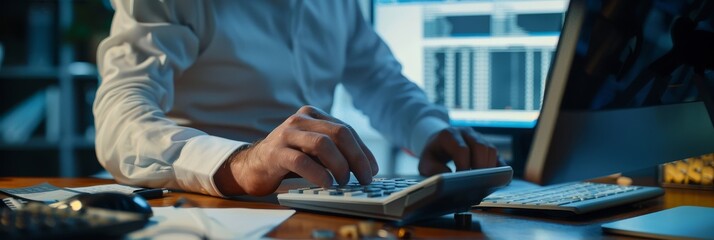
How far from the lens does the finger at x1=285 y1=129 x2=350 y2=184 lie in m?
0.76

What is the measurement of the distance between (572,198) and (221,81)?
646mm

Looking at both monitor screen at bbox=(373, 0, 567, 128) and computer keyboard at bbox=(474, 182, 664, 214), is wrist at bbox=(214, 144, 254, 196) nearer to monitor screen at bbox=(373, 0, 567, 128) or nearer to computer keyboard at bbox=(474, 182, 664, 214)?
computer keyboard at bbox=(474, 182, 664, 214)

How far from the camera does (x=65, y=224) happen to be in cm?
51

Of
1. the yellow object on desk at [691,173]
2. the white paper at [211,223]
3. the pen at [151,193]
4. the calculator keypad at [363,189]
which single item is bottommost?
the yellow object on desk at [691,173]

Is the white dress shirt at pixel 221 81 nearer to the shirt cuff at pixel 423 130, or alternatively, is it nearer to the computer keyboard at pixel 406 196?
the shirt cuff at pixel 423 130

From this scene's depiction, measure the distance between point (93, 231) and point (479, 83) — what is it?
106cm

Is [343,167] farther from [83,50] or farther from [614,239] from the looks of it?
[83,50]

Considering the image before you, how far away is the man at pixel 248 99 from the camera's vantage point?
0.81 meters

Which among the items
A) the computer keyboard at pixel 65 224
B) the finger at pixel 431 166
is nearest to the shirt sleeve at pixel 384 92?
the finger at pixel 431 166

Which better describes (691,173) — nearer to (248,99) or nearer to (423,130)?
(423,130)

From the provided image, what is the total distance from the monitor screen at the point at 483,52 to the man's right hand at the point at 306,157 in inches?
26.7

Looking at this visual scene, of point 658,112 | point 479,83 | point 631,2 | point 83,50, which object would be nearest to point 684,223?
point 658,112

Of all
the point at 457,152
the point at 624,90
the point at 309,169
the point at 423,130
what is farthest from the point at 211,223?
the point at 423,130

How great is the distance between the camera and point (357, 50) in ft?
5.46
